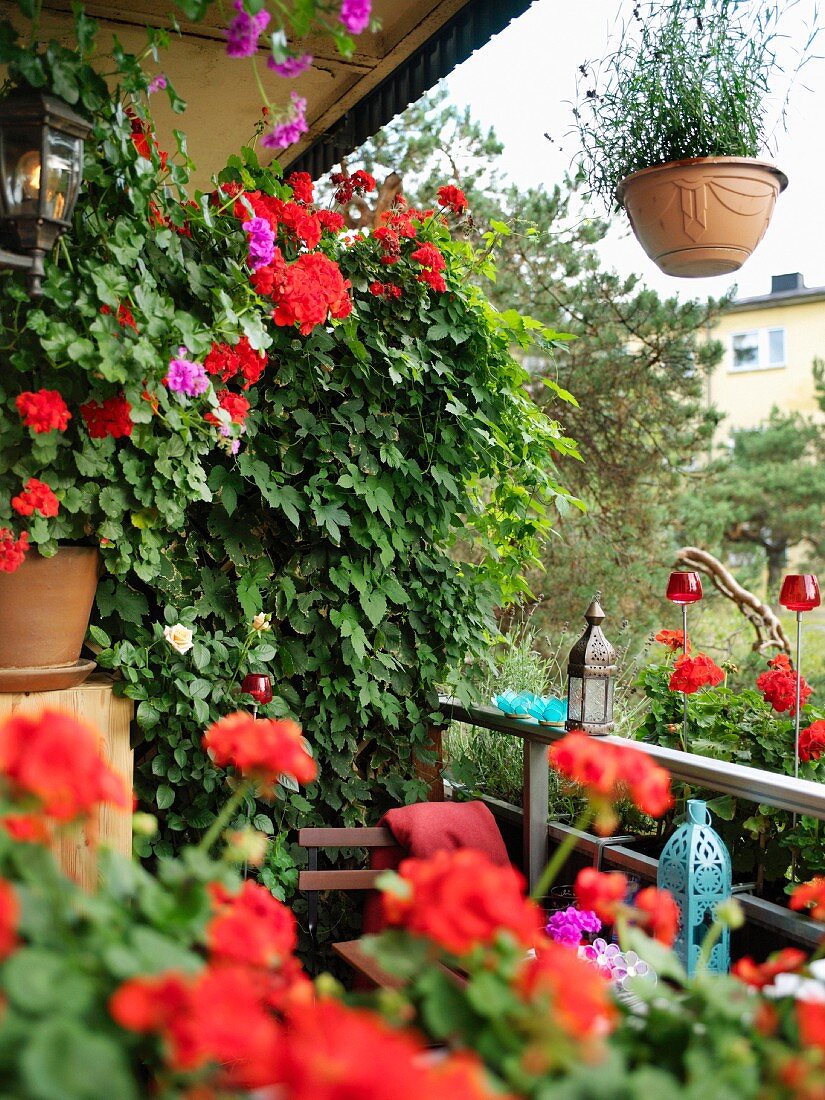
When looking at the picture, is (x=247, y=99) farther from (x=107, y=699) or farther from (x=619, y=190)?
A: (x=107, y=699)

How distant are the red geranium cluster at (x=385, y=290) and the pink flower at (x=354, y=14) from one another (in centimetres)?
109

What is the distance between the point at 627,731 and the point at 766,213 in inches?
70.9

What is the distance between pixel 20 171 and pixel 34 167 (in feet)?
0.07

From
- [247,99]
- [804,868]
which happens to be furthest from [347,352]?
[804,868]

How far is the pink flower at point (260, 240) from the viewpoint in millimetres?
1817

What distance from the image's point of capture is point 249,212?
5.99 ft

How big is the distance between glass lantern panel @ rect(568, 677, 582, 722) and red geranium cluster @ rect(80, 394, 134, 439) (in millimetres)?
1190

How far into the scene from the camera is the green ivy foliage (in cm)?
167

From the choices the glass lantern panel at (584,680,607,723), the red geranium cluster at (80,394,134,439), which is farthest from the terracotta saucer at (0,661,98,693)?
the glass lantern panel at (584,680,607,723)

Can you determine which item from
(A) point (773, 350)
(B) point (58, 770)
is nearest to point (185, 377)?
(B) point (58, 770)

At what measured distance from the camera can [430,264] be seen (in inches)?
89.0

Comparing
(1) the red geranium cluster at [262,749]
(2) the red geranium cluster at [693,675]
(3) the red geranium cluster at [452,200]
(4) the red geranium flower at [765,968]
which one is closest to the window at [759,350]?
(3) the red geranium cluster at [452,200]

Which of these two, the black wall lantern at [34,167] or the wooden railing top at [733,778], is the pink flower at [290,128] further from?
the wooden railing top at [733,778]

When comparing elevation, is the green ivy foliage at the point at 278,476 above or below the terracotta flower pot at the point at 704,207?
below
